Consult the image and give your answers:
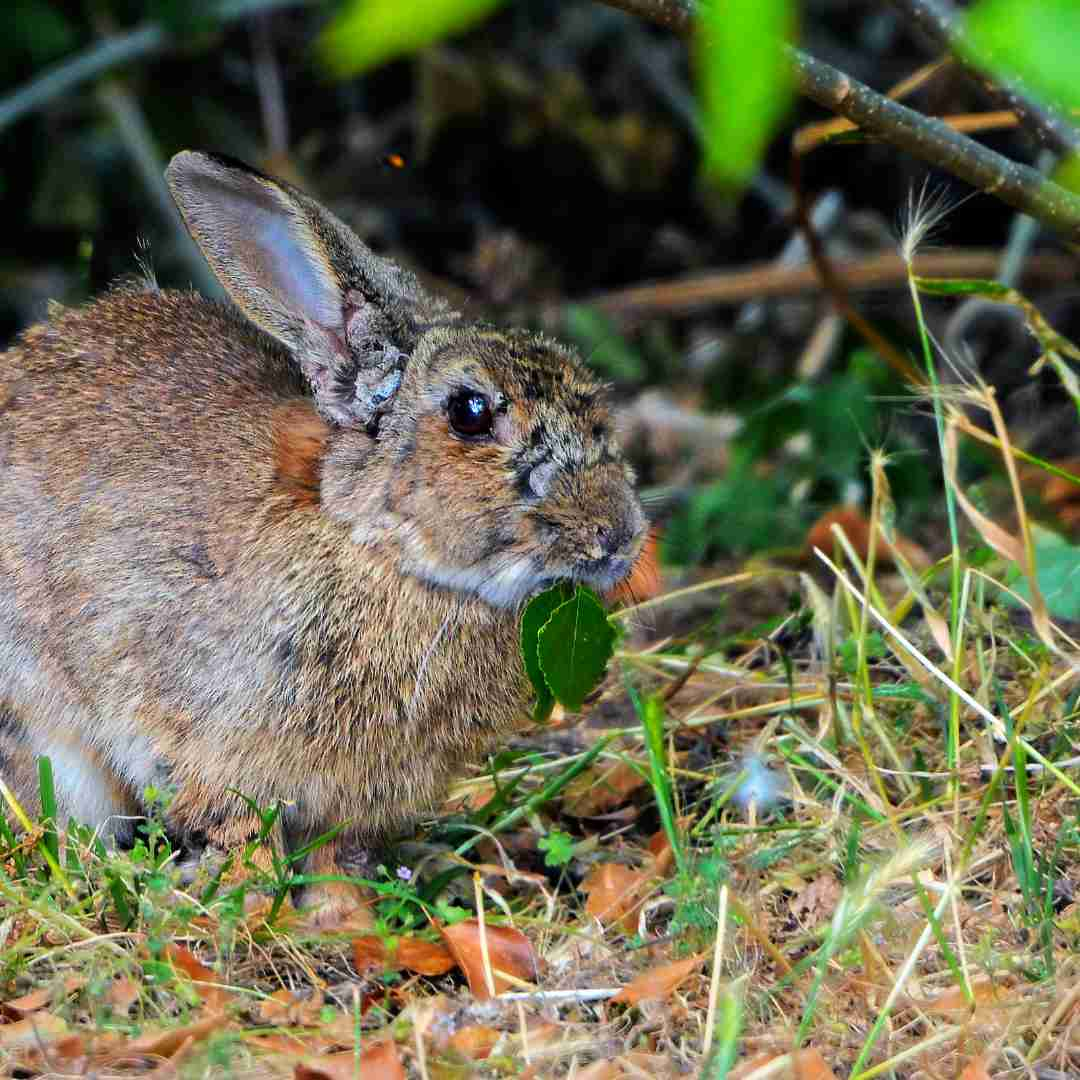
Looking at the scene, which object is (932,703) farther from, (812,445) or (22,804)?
(22,804)

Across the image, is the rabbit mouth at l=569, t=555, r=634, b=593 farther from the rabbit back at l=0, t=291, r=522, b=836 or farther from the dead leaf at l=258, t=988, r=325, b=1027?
the dead leaf at l=258, t=988, r=325, b=1027

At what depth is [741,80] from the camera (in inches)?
44.8

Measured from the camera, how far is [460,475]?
331cm

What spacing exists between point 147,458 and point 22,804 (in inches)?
33.3

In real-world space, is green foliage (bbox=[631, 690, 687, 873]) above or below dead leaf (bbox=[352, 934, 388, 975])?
above

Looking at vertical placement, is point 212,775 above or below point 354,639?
below

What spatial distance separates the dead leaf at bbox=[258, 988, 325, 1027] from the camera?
284cm

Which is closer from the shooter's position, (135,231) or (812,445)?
(812,445)

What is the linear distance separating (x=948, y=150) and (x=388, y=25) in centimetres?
261

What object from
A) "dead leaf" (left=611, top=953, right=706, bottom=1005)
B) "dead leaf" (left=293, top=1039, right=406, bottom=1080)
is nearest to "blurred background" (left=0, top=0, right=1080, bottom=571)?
→ "dead leaf" (left=611, top=953, right=706, bottom=1005)

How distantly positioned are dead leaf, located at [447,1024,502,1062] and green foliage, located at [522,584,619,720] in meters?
0.76

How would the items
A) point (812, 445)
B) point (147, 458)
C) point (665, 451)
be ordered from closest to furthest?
point (147, 458), point (812, 445), point (665, 451)

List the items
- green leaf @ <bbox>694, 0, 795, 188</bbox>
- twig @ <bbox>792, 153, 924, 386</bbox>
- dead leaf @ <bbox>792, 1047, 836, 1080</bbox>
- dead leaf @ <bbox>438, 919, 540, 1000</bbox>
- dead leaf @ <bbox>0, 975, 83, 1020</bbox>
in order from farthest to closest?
1. twig @ <bbox>792, 153, 924, 386</bbox>
2. dead leaf @ <bbox>438, 919, 540, 1000</bbox>
3. dead leaf @ <bbox>0, 975, 83, 1020</bbox>
4. dead leaf @ <bbox>792, 1047, 836, 1080</bbox>
5. green leaf @ <bbox>694, 0, 795, 188</bbox>

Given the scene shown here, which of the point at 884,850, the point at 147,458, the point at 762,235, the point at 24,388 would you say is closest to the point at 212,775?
the point at 147,458
